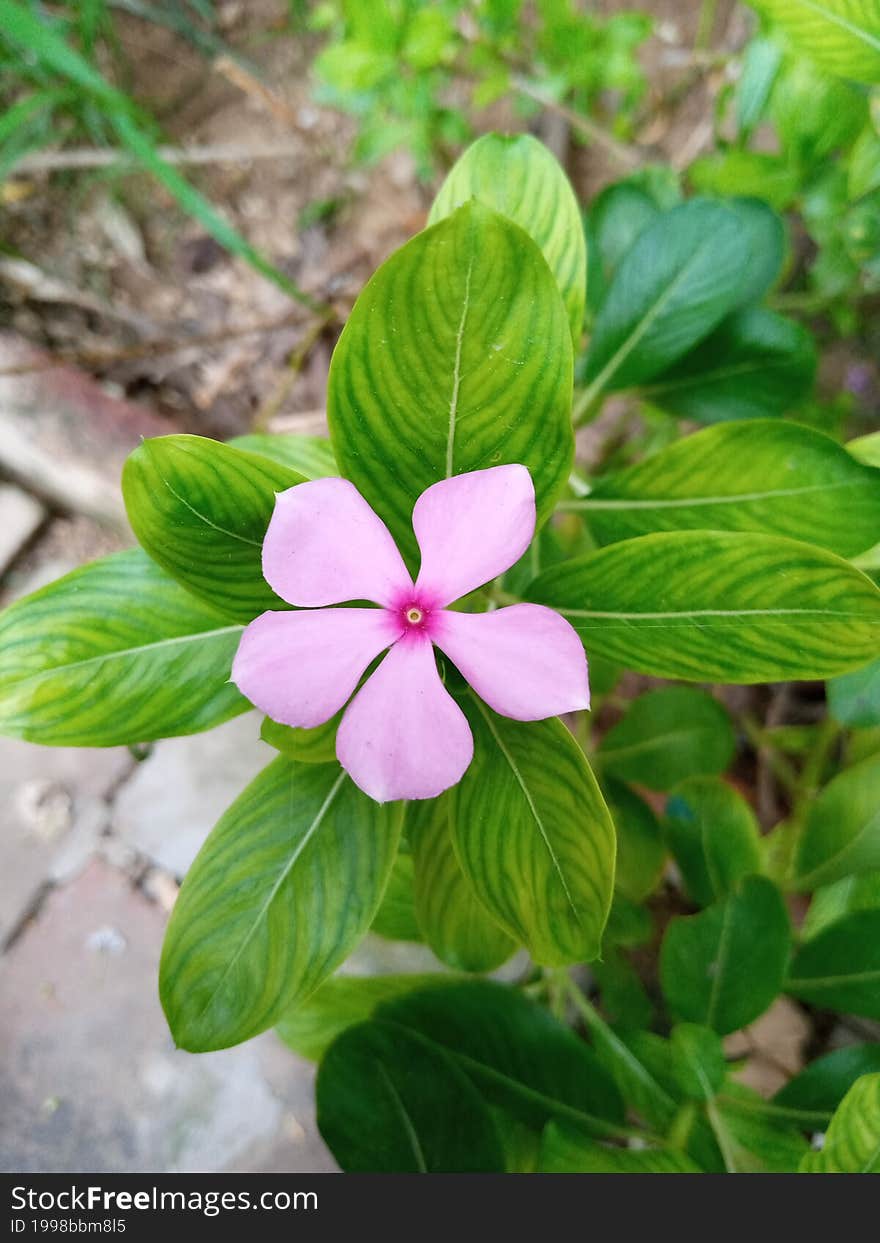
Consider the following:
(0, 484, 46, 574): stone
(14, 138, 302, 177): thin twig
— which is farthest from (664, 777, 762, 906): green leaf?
(14, 138, 302, 177): thin twig

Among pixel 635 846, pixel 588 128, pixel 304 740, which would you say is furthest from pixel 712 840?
pixel 588 128

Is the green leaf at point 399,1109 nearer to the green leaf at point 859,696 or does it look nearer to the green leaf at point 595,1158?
the green leaf at point 595,1158

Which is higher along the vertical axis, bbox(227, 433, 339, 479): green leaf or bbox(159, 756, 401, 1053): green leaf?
bbox(227, 433, 339, 479): green leaf

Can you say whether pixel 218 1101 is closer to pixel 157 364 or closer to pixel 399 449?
pixel 399 449

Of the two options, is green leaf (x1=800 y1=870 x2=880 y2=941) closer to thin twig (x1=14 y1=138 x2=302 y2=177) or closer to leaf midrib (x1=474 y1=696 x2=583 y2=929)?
leaf midrib (x1=474 y1=696 x2=583 y2=929)

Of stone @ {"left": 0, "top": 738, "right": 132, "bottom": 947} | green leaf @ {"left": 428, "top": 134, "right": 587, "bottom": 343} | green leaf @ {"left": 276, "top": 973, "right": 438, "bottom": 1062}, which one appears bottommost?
stone @ {"left": 0, "top": 738, "right": 132, "bottom": 947}
